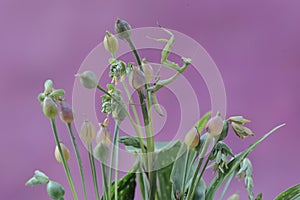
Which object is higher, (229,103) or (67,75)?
(67,75)

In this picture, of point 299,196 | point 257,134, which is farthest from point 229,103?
point 299,196

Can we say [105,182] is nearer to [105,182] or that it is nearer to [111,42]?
[105,182]

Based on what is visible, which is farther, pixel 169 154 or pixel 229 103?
pixel 229 103

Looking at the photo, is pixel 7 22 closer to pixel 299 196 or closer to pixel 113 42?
pixel 113 42

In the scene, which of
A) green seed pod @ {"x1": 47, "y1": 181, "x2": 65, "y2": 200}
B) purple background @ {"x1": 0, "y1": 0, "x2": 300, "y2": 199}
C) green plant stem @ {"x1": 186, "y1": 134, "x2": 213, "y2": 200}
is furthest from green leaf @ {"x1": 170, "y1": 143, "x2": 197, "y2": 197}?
purple background @ {"x1": 0, "y1": 0, "x2": 300, "y2": 199}

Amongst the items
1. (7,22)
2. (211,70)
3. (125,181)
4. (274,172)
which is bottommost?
(274,172)

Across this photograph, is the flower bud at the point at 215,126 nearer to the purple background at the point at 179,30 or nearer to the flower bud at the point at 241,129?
the flower bud at the point at 241,129
